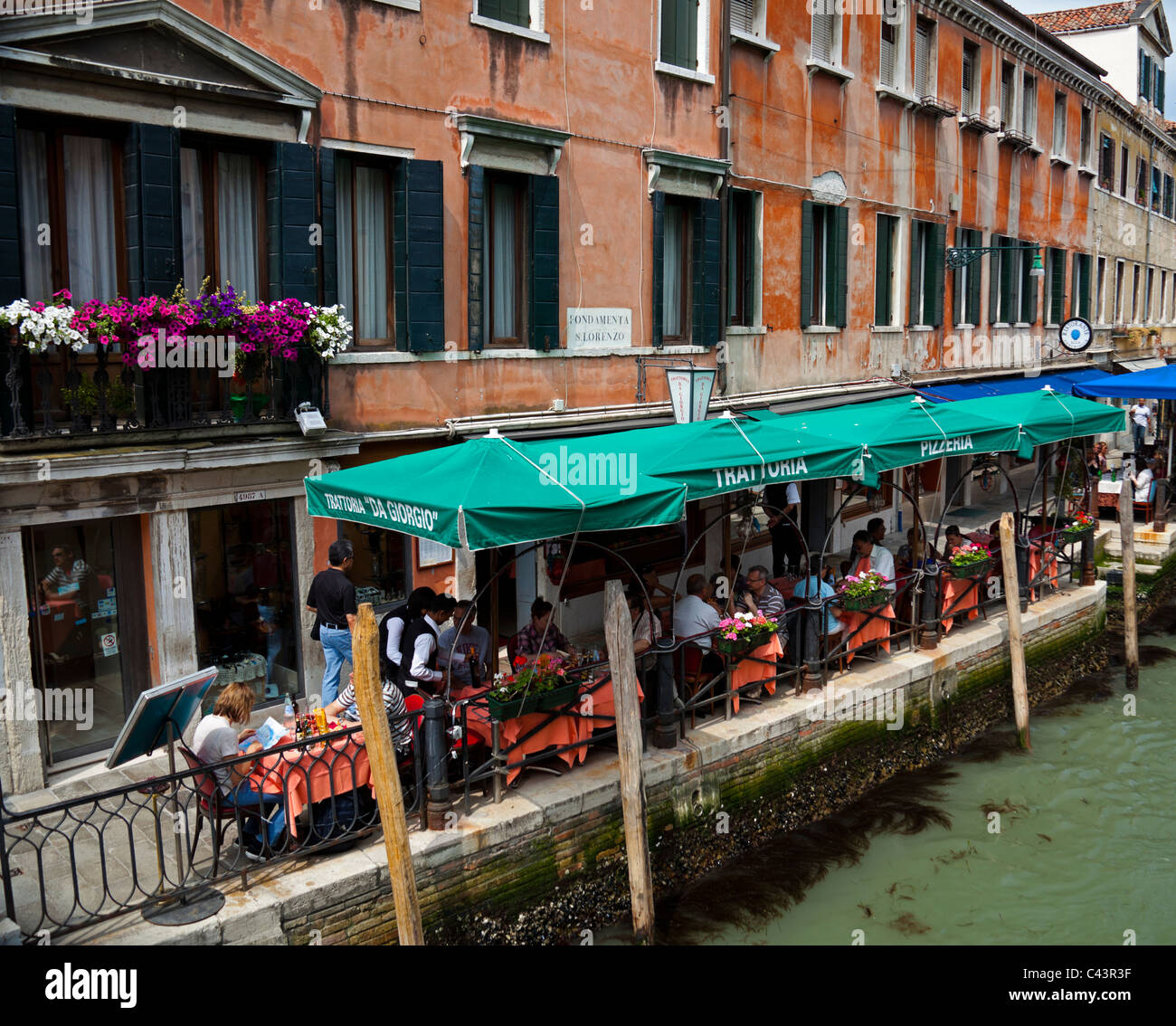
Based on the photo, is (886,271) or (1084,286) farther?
(1084,286)

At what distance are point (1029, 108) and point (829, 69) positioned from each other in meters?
9.74

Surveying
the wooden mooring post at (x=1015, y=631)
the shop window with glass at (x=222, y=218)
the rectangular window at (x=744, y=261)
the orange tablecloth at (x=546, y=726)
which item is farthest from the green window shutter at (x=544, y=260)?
the wooden mooring post at (x=1015, y=631)

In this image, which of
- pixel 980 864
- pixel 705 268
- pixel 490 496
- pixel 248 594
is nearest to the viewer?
pixel 490 496

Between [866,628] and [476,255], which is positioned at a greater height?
[476,255]

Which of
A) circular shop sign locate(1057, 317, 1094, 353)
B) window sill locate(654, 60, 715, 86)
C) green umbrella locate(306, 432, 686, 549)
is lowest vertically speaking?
green umbrella locate(306, 432, 686, 549)

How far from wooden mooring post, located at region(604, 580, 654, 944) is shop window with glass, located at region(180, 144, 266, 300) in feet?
14.5

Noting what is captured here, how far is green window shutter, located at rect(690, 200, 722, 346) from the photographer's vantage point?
14.0 metres

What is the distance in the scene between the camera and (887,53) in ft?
59.2

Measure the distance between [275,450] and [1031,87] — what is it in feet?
66.8

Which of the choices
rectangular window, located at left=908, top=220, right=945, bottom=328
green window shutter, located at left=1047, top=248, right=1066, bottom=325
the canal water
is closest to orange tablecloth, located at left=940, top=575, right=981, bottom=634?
the canal water

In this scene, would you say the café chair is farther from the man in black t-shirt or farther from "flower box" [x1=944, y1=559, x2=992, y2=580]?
"flower box" [x1=944, y1=559, x2=992, y2=580]

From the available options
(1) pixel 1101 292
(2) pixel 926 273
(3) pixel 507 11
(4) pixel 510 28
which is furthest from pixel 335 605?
(1) pixel 1101 292

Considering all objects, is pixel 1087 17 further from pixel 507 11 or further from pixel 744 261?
pixel 507 11

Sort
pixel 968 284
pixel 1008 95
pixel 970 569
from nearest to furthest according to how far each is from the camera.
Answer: pixel 970 569 < pixel 968 284 < pixel 1008 95
